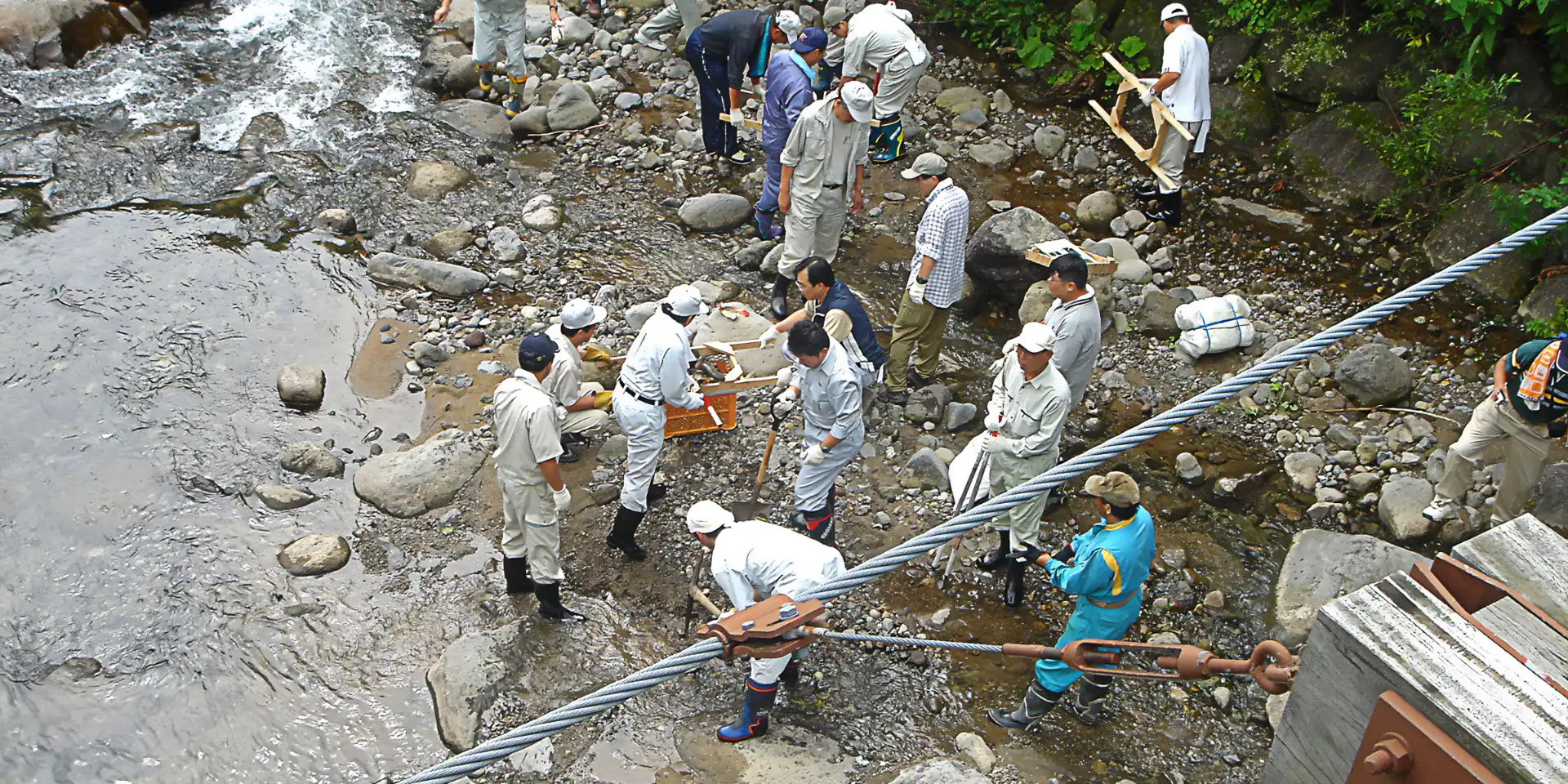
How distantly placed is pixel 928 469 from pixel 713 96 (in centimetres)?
490

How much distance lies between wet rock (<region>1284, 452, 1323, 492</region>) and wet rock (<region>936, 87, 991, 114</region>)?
5.48 metres

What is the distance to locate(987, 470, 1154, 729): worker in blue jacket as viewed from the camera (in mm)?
5098

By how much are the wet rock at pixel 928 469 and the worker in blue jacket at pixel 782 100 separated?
9.58 feet

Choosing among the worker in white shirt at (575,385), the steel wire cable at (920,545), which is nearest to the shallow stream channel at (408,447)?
the worker in white shirt at (575,385)

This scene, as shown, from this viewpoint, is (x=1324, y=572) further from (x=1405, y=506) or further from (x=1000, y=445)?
(x=1000, y=445)

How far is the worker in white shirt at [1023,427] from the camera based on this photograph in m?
5.99

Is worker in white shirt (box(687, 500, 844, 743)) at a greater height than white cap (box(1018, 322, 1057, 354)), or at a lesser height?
lesser

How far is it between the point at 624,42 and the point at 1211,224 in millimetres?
7023

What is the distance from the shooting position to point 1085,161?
34.5 ft

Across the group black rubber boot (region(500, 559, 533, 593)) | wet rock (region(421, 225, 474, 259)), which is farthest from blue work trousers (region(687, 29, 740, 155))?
black rubber boot (region(500, 559, 533, 593))

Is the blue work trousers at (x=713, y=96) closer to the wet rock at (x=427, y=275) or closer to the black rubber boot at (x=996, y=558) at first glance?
the wet rock at (x=427, y=275)

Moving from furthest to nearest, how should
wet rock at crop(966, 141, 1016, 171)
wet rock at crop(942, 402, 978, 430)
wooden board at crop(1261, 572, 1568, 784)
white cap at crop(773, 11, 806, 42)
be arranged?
white cap at crop(773, 11, 806, 42) < wet rock at crop(966, 141, 1016, 171) < wet rock at crop(942, 402, 978, 430) < wooden board at crop(1261, 572, 1568, 784)

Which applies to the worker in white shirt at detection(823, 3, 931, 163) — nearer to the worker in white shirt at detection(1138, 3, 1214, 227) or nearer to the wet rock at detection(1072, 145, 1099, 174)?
the wet rock at detection(1072, 145, 1099, 174)

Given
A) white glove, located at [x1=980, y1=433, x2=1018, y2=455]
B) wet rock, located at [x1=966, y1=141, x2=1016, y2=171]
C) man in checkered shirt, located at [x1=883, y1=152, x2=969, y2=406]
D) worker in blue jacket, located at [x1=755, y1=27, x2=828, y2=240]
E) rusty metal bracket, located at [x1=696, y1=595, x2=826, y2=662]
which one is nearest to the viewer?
rusty metal bracket, located at [x1=696, y1=595, x2=826, y2=662]
